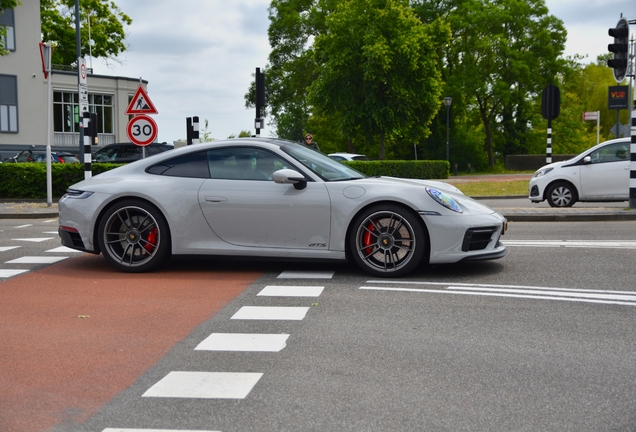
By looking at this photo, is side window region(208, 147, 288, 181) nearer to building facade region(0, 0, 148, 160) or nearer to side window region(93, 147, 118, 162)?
side window region(93, 147, 118, 162)

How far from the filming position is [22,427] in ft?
11.8

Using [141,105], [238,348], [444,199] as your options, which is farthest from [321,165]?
[141,105]

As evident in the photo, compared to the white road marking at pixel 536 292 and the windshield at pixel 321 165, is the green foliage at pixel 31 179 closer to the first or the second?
the windshield at pixel 321 165

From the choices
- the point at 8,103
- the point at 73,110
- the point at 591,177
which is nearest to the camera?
the point at 591,177

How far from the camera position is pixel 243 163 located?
26.4 ft

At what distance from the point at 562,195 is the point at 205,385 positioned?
14195mm

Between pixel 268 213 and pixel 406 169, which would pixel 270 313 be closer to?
pixel 268 213

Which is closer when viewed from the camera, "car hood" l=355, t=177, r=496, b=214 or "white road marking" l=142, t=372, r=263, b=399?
"white road marking" l=142, t=372, r=263, b=399

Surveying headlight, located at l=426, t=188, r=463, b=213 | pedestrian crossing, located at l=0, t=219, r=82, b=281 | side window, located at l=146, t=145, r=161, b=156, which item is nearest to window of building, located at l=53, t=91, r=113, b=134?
side window, located at l=146, t=145, r=161, b=156

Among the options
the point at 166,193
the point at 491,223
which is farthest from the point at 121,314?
A: the point at 491,223

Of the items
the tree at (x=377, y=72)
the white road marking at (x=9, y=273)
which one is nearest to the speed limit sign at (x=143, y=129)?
the white road marking at (x=9, y=273)

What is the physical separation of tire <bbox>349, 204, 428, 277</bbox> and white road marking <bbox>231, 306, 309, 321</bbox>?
5.04 feet

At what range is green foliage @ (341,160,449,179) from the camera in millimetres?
30734

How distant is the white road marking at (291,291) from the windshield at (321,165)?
4.18 ft
